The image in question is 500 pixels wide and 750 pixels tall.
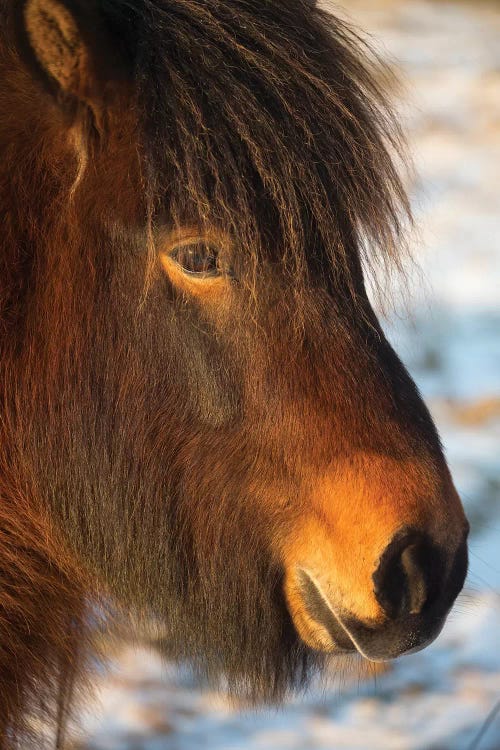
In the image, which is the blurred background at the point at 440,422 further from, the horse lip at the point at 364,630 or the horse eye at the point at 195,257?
the horse eye at the point at 195,257

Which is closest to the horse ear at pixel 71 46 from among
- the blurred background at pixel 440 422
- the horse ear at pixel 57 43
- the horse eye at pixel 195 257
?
the horse ear at pixel 57 43

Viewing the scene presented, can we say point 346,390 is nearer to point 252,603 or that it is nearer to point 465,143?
point 252,603

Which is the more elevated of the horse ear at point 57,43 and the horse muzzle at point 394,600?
the horse ear at point 57,43

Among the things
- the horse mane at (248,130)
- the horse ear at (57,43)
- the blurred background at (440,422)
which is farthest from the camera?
the blurred background at (440,422)

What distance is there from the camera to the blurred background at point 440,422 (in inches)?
115

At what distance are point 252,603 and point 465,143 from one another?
17.5 feet

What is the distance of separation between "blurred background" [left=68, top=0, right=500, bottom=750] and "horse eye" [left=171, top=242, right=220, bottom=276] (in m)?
0.62

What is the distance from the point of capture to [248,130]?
5.39ft

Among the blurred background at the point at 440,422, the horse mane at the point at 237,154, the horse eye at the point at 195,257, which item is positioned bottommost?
the blurred background at the point at 440,422

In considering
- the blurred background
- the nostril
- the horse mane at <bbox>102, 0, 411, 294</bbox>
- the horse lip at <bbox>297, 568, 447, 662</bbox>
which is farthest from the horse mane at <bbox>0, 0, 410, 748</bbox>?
the blurred background

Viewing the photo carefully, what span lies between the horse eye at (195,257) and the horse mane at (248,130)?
5cm

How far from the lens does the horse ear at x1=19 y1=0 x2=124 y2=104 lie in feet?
4.99

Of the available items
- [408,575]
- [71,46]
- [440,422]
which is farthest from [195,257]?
[440,422]

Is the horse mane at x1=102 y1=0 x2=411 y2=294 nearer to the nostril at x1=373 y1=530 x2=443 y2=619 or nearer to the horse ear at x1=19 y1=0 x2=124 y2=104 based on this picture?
the horse ear at x1=19 y1=0 x2=124 y2=104
